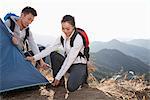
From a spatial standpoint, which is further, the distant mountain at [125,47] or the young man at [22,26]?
the distant mountain at [125,47]

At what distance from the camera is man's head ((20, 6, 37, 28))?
5.50m

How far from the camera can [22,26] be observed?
18.6 feet

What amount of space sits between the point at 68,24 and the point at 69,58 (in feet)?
1.65

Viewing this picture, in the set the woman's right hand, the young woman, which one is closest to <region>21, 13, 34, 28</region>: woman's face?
the woman's right hand

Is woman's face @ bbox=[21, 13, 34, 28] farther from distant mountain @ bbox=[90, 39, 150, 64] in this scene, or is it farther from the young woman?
distant mountain @ bbox=[90, 39, 150, 64]

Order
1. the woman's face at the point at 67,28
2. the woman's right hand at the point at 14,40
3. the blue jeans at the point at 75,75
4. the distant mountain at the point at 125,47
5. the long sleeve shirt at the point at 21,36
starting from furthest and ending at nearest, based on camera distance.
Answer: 1. the distant mountain at the point at 125,47
2. the long sleeve shirt at the point at 21,36
3. the woman's right hand at the point at 14,40
4. the blue jeans at the point at 75,75
5. the woman's face at the point at 67,28

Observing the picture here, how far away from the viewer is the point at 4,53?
5.50 m

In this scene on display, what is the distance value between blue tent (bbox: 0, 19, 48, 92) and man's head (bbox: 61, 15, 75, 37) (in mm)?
813

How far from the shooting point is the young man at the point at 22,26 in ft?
18.1

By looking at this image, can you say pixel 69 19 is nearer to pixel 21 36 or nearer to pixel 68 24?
pixel 68 24

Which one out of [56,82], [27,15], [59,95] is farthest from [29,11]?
[59,95]

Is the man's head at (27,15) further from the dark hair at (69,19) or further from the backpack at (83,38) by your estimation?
the backpack at (83,38)

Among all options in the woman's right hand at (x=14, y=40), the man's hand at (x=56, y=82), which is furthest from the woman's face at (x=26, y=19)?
the man's hand at (x=56, y=82)

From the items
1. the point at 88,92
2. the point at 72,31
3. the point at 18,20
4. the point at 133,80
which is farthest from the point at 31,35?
the point at 133,80
